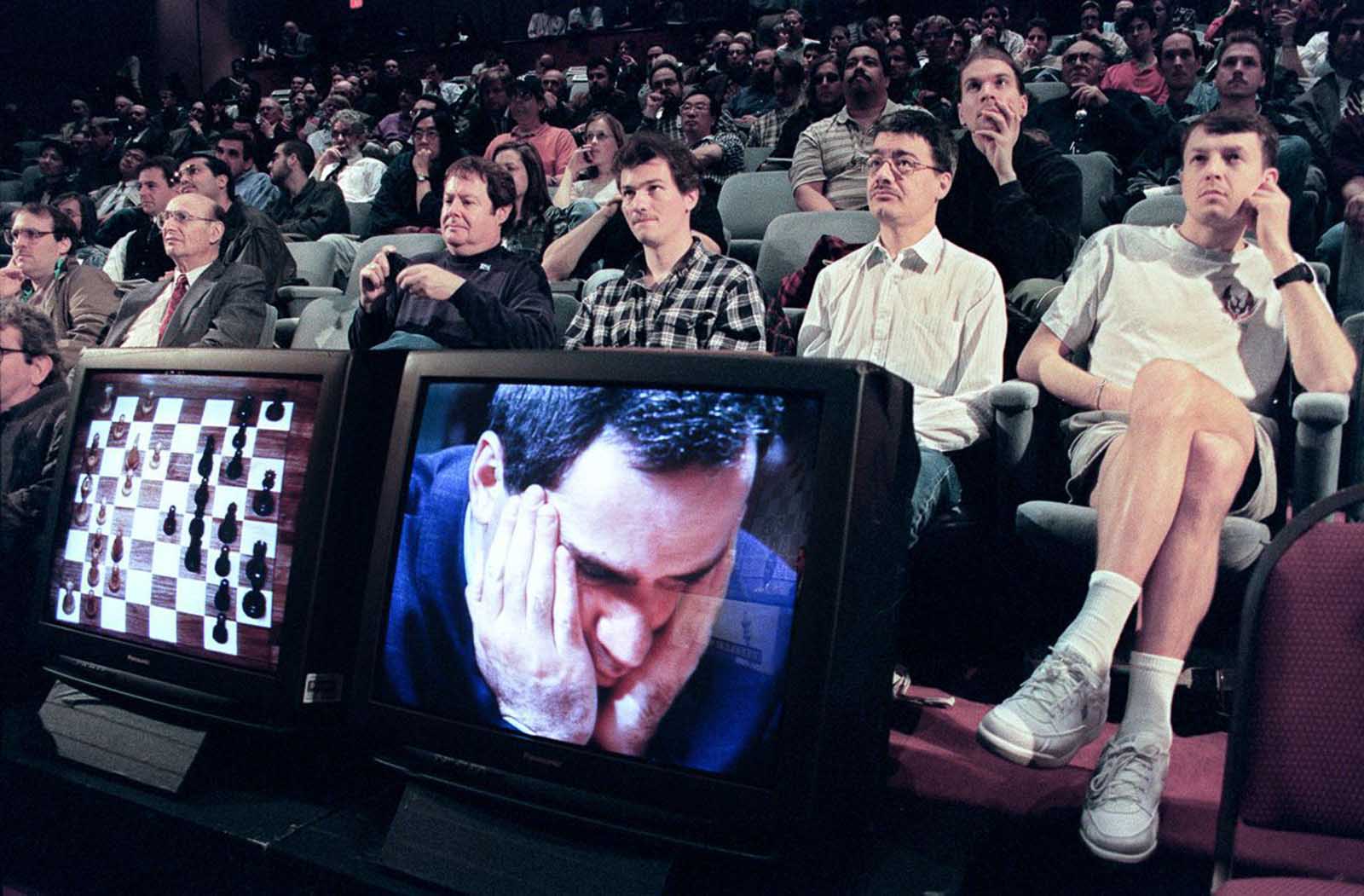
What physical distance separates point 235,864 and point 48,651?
0.50 m

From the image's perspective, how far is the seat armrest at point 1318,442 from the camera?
5.04ft

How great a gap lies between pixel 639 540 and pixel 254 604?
52cm

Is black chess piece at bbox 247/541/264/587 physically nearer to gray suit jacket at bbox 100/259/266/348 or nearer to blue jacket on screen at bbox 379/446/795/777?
blue jacket on screen at bbox 379/446/795/777

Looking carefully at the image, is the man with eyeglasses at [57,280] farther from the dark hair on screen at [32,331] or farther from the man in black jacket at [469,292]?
the man in black jacket at [469,292]

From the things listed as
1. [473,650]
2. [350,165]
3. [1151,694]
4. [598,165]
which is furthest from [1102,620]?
[350,165]

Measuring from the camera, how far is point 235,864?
1140mm

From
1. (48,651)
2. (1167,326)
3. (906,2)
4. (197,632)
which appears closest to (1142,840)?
(1167,326)

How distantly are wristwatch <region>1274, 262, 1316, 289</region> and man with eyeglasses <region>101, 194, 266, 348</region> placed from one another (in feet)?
7.55

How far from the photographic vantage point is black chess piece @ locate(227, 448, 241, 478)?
4.15 ft

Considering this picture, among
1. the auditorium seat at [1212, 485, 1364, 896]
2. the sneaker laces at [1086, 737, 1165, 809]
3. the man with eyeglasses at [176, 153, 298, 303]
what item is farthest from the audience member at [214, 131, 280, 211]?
the auditorium seat at [1212, 485, 1364, 896]

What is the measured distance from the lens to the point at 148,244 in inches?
164

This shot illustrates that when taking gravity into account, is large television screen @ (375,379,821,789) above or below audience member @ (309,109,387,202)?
below

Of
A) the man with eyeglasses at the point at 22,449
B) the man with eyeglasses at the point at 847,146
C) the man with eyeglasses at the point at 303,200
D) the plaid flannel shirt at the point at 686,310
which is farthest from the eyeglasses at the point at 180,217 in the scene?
the man with eyeglasses at the point at 847,146

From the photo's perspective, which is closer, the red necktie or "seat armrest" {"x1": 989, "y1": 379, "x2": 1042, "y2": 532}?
"seat armrest" {"x1": 989, "y1": 379, "x2": 1042, "y2": 532}
